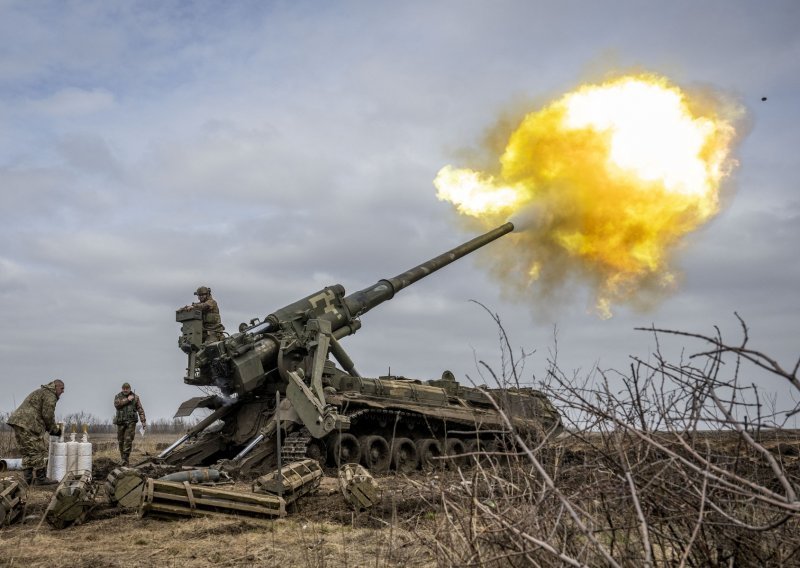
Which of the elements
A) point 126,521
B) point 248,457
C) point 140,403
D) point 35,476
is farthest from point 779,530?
point 140,403

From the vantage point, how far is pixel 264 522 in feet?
34.5

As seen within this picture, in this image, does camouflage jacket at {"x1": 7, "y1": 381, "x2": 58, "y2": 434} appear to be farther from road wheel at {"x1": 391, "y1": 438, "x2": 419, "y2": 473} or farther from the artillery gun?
road wheel at {"x1": 391, "y1": 438, "x2": 419, "y2": 473}

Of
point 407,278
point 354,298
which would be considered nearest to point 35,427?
point 354,298

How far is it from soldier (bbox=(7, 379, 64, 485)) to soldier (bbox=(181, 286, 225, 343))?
3.14 meters

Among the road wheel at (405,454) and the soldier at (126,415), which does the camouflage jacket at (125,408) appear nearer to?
the soldier at (126,415)

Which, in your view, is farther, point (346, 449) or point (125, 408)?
point (125, 408)

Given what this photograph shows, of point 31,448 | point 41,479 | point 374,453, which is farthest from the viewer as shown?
point 374,453

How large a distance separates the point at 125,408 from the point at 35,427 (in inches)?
123

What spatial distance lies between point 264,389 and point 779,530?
14.4m

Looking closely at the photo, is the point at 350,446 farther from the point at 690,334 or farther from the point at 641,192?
the point at 690,334

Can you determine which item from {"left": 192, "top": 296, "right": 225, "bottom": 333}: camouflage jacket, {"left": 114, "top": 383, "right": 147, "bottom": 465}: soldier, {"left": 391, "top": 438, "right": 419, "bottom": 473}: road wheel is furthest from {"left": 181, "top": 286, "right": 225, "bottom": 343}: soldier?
{"left": 391, "top": 438, "right": 419, "bottom": 473}: road wheel

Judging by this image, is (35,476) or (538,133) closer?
(35,476)

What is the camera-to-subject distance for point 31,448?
1541cm

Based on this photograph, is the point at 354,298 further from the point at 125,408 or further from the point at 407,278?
the point at 125,408
